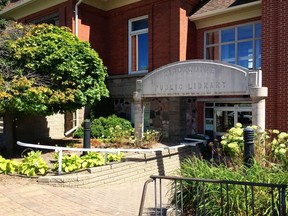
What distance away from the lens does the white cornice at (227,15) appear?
12.7 meters

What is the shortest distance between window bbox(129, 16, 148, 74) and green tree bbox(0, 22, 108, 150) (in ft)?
16.0

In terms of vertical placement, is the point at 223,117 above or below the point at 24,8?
below

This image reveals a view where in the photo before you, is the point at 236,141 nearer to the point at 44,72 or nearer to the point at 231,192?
the point at 231,192

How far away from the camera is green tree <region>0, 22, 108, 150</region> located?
31.1ft

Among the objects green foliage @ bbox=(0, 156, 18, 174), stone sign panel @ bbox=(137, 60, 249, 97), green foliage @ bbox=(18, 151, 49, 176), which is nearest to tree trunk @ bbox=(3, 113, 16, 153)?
green foliage @ bbox=(0, 156, 18, 174)

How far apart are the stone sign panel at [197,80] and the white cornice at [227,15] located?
420 cm

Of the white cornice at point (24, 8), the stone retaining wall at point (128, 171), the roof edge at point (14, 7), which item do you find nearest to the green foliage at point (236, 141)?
the stone retaining wall at point (128, 171)

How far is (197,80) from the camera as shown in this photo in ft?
33.7

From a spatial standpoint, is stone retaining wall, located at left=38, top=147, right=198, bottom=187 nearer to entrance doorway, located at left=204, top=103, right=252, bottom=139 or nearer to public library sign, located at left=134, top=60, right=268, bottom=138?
public library sign, located at left=134, top=60, right=268, bottom=138

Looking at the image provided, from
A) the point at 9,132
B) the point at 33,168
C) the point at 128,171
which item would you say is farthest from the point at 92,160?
the point at 9,132

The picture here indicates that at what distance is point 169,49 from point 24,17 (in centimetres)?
961

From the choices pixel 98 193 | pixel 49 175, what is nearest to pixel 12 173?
pixel 49 175

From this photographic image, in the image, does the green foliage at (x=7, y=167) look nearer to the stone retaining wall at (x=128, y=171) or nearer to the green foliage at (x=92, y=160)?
the stone retaining wall at (x=128, y=171)

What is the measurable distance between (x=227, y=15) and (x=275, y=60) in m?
3.53
